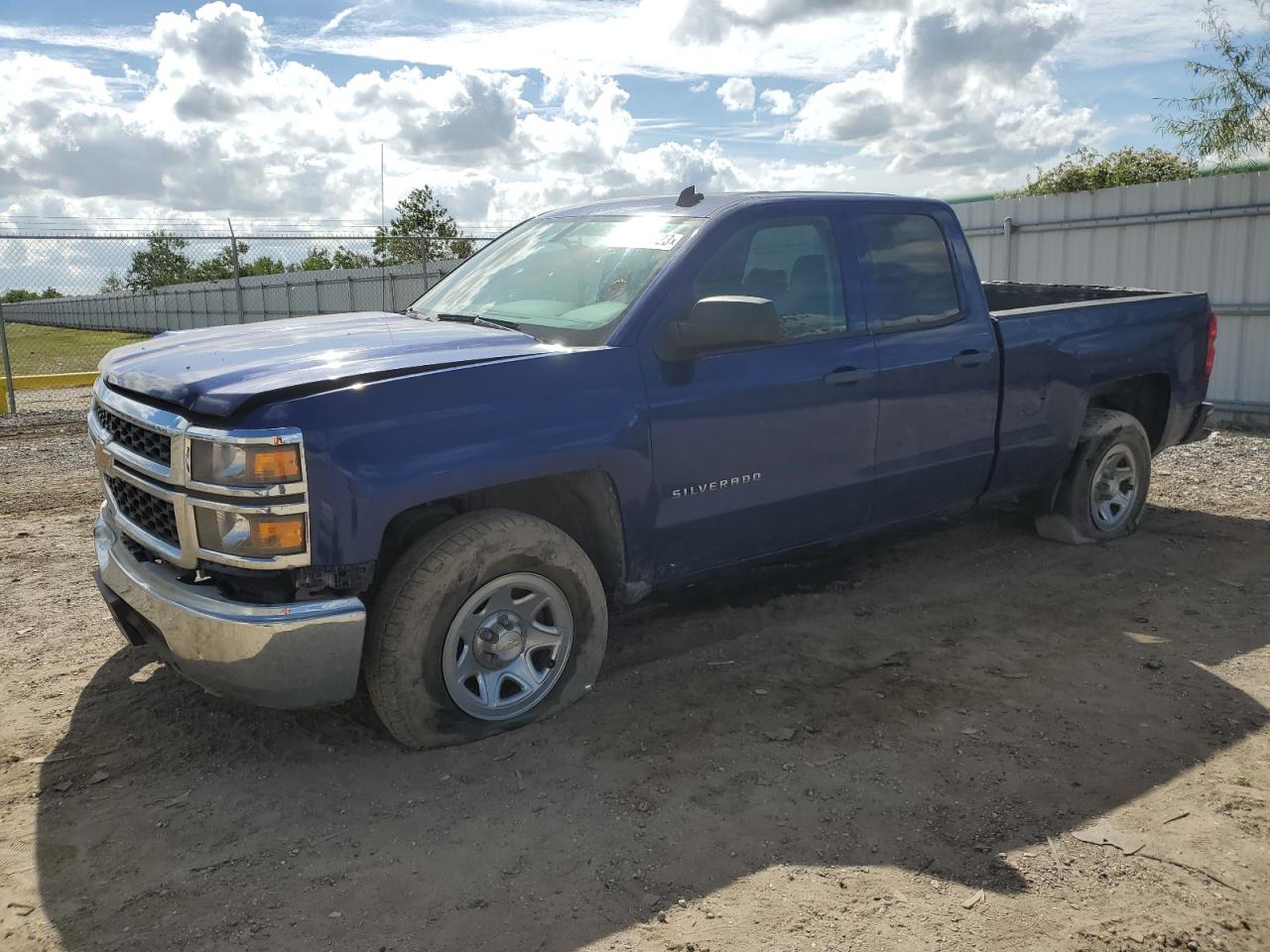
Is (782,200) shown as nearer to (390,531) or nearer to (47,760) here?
(390,531)

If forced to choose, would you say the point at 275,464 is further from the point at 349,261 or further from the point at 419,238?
the point at 349,261

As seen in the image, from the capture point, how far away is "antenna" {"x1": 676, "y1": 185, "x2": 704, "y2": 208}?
4.60m

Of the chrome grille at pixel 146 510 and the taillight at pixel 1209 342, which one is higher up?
the taillight at pixel 1209 342

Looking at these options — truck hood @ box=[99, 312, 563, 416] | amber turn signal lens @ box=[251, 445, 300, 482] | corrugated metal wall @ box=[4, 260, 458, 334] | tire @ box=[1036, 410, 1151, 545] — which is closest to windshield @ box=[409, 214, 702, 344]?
truck hood @ box=[99, 312, 563, 416]

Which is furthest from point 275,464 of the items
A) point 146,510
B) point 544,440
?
point 544,440

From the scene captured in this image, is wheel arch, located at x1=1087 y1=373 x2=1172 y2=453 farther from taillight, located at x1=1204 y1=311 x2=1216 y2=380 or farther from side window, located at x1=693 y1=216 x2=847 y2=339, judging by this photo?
side window, located at x1=693 y1=216 x2=847 y2=339

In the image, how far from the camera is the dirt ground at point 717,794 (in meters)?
2.82

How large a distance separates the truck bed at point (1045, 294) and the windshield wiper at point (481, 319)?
3554mm

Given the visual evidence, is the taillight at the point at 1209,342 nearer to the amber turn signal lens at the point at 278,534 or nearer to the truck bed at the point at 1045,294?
the truck bed at the point at 1045,294

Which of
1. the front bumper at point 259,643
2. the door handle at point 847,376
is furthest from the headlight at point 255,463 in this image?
the door handle at point 847,376

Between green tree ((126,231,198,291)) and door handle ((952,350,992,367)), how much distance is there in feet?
37.3

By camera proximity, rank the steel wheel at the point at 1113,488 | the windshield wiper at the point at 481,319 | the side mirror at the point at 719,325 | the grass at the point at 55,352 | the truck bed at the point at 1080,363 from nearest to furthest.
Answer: the side mirror at the point at 719,325 < the windshield wiper at the point at 481,319 < the truck bed at the point at 1080,363 < the steel wheel at the point at 1113,488 < the grass at the point at 55,352

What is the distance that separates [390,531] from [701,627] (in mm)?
1758

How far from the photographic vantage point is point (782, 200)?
4598mm
